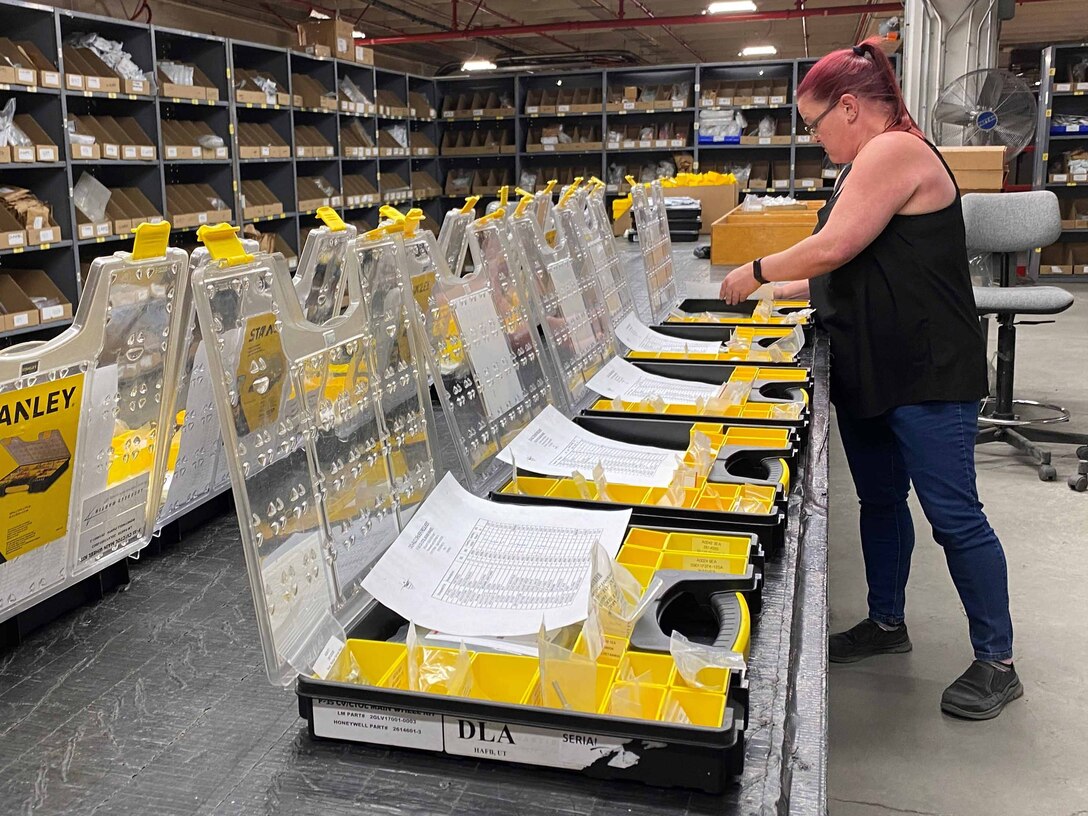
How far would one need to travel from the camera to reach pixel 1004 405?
4652 mm

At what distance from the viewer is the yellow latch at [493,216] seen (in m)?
1.63

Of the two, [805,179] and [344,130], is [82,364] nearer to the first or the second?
[344,130]

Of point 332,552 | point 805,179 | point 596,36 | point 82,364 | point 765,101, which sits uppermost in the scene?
point 596,36

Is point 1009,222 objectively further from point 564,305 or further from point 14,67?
point 14,67

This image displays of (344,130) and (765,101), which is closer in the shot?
(344,130)

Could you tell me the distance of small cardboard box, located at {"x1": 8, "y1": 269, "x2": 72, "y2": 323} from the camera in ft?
17.1

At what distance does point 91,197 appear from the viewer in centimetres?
574

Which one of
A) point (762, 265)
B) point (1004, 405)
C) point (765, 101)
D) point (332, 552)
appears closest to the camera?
point (332, 552)

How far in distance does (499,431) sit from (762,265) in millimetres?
759

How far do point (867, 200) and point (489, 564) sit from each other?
1.09 m

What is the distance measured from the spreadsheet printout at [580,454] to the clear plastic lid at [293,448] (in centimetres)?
38

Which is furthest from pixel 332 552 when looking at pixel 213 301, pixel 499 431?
pixel 499 431

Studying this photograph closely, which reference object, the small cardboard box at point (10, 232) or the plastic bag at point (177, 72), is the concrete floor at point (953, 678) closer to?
the small cardboard box at point (10, 232)

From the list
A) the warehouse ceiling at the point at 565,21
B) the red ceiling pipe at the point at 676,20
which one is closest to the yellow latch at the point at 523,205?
the warehouse ceiling at the point at 565,21
